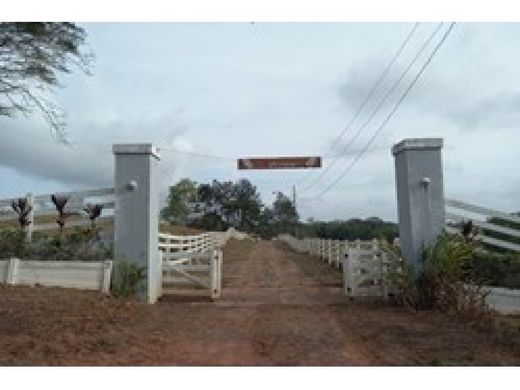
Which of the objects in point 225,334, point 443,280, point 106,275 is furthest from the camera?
point 106,275

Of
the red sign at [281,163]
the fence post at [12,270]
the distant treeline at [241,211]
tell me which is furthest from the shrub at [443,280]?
the distant treeline at [241,211]

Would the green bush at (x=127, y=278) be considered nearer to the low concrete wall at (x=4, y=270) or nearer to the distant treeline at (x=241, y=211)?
the low concrete wall at (x=4, y=270)

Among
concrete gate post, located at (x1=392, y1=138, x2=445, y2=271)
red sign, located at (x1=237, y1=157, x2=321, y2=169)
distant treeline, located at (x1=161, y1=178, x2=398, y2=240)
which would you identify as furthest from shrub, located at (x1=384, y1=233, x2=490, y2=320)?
distant treeline, located at (x1=161, y1=178, x2=398, y2=240)

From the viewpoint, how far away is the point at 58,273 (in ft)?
40.2

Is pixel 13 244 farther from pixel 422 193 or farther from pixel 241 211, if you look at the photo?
pixel 241 211

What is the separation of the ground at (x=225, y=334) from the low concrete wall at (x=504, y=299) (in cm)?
186

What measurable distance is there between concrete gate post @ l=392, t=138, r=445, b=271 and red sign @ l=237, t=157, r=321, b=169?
837 cm

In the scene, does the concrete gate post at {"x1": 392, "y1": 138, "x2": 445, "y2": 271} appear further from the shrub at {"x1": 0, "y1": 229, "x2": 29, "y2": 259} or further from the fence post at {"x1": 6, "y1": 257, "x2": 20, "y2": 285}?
the shrub at {"x1": 0, "y1": 229, "x2": 29, "y2": 259}

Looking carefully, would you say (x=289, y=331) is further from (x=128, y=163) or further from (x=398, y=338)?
(x=128, y=163)

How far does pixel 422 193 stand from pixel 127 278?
5.19 metres

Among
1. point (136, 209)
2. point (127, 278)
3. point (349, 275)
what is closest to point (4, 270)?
point (127, 278)

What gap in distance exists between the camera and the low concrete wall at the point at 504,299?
1273 cm

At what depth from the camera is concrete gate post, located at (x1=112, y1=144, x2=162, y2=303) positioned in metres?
12.4

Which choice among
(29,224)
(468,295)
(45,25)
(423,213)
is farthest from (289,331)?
(45,25)
